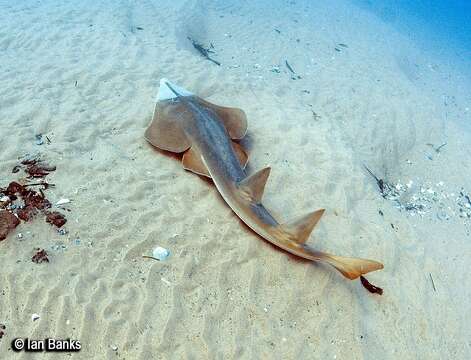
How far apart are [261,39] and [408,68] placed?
568 centimetres

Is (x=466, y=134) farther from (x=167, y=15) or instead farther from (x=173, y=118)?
(x=167, y=15)

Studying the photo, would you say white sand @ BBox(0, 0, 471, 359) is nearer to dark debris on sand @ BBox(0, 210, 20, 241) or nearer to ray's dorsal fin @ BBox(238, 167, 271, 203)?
dark debris on sand @ BBox(0, 210, 20, 241)

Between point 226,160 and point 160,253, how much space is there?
141 centimetres

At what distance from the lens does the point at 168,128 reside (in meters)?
5.29

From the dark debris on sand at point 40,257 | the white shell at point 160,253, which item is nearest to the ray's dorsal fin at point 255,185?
the white shell at point 160,253

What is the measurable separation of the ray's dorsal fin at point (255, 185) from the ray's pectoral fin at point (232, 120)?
1664mm

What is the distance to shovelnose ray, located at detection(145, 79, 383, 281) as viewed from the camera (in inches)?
146

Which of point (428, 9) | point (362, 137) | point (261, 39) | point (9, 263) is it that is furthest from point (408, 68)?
point (428, 9)

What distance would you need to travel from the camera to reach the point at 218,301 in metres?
3.54

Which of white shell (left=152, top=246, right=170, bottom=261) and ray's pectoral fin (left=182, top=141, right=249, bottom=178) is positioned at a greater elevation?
ray's pectoral fin (left=182, top=141, right=249, bottom=178)

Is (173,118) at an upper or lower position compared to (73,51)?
upper

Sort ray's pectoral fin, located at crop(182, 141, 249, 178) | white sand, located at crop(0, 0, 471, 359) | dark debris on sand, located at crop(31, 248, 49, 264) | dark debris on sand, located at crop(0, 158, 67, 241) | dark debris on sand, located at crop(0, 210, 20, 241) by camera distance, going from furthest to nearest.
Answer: ray's pectoral fin, located at crop(182, 141, 249, 178) → dark debris on sand, located at crop(0, 158, 67, 241) → dark debris on sand, located at crop(0, 210, 20, 241) → dark debris on sand, located at crop(31, 248, 49, 264) → white sand, located at crop(0, 0, 471, 359)

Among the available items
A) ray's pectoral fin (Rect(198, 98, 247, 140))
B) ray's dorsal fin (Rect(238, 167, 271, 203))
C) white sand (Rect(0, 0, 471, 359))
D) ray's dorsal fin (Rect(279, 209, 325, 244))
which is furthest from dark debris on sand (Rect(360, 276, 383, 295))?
ray's pectoral fin (Rect(198, 98, 247, 140))

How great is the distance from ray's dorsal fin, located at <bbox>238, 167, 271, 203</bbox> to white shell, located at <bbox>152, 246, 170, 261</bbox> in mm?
1039
